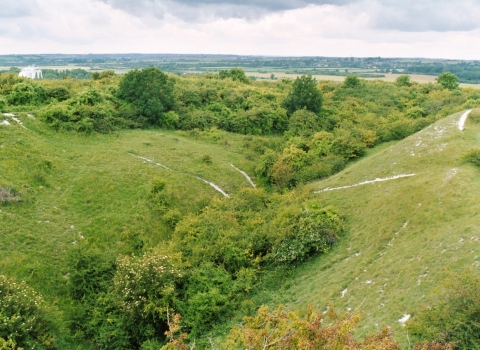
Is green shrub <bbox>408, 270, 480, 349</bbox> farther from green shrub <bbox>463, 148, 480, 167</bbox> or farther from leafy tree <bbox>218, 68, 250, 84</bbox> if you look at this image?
leafy tree <bbox>218, 68, 250, 84</bbox>

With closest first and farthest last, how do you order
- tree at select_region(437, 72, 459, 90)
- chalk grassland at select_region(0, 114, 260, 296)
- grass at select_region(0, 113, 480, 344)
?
grass at select_region(0, 113, 480, 344) → chalk grassland at select_region(0, 114, 260, 296) → tree at select_region(437, 72, 459, 90)

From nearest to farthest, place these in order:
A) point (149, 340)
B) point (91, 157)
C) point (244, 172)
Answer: point (149, 340) → point (91, 157) → point (244, 172)

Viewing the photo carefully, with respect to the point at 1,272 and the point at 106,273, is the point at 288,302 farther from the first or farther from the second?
the point at 1,272

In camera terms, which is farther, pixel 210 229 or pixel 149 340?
pixel 210 229

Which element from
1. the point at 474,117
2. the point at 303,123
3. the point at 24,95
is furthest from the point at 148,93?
the point at 474,117

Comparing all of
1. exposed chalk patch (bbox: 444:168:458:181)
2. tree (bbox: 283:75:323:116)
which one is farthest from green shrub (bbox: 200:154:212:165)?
exposed chalk patch (bbox: 444:168:458:181)

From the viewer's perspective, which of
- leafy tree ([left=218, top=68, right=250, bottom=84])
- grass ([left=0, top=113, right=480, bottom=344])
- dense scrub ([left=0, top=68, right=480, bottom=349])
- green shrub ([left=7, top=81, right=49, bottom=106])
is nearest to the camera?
grass ([left=0, top=113, right=480, bottom=344])

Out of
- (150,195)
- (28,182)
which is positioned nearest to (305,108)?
(150,195)

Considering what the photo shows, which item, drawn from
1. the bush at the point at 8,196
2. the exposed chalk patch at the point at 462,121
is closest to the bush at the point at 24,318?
the bush at the point at 8,196
